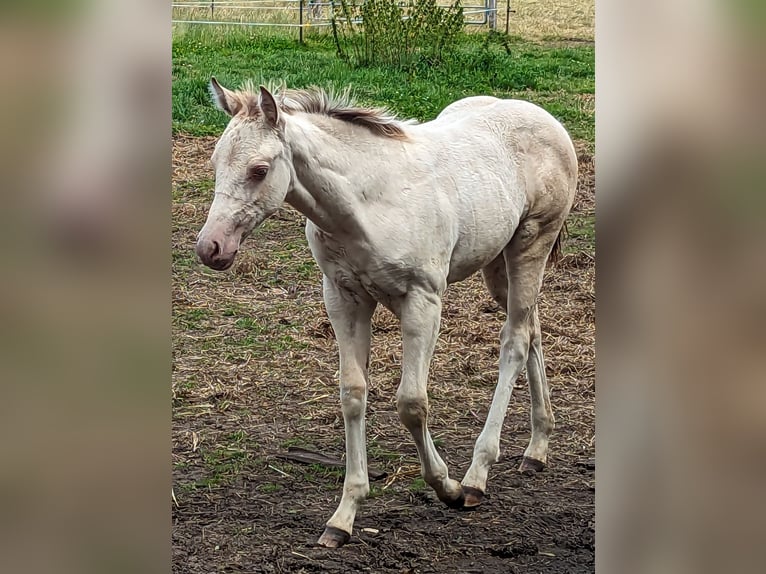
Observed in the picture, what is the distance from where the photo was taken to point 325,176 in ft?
12.3

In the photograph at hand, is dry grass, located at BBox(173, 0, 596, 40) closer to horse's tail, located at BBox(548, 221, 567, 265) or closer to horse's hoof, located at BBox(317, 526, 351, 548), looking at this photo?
horse's tail, located at BBox(548, 221, 567, 265)

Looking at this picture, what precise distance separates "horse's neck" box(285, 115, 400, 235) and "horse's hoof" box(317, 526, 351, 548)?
4.17 feet

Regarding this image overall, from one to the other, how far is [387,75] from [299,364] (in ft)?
18.3

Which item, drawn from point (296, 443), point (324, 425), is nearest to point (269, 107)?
point (296, 443)

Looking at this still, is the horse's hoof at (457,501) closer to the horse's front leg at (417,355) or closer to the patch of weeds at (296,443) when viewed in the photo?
the horse's front leg at (417,355)

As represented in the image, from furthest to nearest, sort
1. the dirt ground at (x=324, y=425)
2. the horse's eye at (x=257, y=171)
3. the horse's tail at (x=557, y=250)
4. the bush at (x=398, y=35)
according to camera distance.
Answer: the bush at (x=398, y=35), the horse's tail at (x=557, y=250), the dirt ground at (x=324, y=425), the horse's eye at (x=257, y=171)

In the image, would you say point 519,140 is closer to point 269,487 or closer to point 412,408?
point 412,408

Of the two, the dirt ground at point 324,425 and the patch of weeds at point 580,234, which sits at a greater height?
the patch of weeds at point 580,234

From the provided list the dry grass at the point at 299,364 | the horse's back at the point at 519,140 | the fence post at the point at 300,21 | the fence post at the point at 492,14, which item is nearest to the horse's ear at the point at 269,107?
the horse's back at the point at 519,140

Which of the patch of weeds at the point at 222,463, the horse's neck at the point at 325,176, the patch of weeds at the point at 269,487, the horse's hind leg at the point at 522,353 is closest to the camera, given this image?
the horse's neck at the point at 325,176

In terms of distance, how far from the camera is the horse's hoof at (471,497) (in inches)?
172
